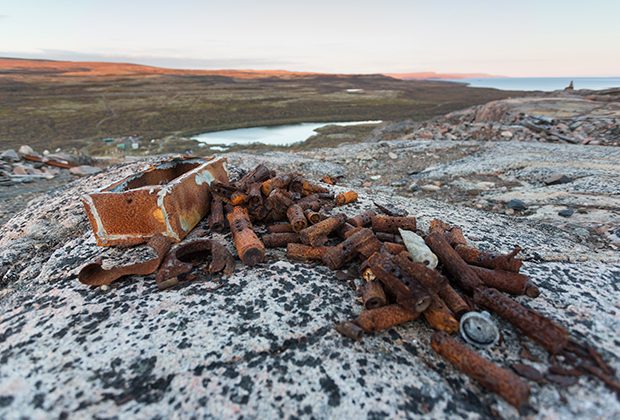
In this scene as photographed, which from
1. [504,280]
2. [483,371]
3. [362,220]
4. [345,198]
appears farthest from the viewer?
[345,198]

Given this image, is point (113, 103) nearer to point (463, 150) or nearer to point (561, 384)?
point (463, 150)

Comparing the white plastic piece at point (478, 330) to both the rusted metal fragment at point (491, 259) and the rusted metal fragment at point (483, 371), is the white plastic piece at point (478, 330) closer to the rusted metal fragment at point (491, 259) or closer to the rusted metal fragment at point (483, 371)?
the rusted metal fragment at point (483, 371)

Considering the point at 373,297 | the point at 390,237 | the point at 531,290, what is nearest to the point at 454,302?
the point at 373,297

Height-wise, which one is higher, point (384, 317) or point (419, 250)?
point (419, 250)

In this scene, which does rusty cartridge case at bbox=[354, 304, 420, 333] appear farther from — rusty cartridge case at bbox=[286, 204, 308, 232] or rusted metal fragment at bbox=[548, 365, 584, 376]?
rusty cartridge case at bbox=[286, 204, 308, 232]

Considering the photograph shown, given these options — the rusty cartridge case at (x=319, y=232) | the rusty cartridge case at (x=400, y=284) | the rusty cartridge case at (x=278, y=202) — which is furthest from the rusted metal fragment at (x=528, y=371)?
the rusty cartridge case at (x=278, y=202)

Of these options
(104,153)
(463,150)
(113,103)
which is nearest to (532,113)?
(463,150)

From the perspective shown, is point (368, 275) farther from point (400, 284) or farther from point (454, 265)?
point (454, 265)

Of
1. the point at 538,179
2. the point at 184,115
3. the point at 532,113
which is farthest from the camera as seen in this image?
A: the point at 184,115
